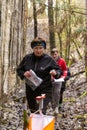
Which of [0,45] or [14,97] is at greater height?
[0,45]

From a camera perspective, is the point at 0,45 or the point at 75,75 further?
the point at 75,75

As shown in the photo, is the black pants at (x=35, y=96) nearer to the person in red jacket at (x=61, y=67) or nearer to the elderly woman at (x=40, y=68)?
the elderly woman at (x=40, y=68)

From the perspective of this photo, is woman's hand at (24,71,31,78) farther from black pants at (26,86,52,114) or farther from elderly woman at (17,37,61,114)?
black pants at (26,86,52,114)

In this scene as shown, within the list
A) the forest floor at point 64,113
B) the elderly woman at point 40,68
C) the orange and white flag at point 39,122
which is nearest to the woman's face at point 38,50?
the elderly woman at point 40,68

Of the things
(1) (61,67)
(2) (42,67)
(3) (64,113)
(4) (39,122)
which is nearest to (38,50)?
(2) (42,67)

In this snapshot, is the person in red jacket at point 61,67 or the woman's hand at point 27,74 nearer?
the woman's hand at point 27,74

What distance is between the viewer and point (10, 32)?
1066 cm

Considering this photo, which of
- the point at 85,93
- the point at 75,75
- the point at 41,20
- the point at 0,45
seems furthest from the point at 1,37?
the point at 41,20

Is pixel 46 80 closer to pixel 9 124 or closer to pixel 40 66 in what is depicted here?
pixel 40 66

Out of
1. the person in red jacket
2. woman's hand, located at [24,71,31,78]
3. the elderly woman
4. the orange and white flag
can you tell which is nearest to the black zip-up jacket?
the elderly woman

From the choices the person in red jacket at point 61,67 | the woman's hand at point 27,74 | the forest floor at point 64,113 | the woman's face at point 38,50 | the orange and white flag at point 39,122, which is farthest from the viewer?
the person in red jacket at point 61,67

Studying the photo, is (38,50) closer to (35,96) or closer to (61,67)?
(35,96)

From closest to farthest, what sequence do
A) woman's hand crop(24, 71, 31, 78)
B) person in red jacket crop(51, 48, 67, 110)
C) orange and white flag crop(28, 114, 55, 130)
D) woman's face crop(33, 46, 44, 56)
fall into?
orange and white flag crop(28, 114, 55, 130) → woman's hand crop(24, 71, 31, 78) → woman's face crop(33, 46, 44, 56) → person in red jacket crop(51, 48, 67, 110)

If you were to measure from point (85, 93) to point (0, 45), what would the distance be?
13.4ft
